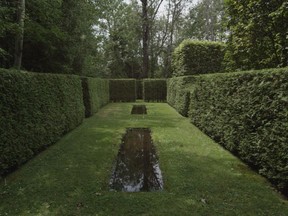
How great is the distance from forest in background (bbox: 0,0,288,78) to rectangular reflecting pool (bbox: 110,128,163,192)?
3.72 metres

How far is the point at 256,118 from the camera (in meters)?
4.58

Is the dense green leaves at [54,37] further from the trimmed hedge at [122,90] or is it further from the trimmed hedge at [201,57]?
the trimmed hedge at [122,90]

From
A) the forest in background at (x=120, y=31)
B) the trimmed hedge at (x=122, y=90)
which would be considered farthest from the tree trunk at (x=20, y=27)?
the trimmed hedge at (x=122, y=90)

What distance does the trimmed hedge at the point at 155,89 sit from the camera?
2152cm

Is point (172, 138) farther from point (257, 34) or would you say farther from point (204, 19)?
point (204, 19)

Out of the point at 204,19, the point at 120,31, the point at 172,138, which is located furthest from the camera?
the point at 204,19

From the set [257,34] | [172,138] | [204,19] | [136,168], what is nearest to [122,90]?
[172,138]

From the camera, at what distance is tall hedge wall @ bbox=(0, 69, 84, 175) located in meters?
4.41

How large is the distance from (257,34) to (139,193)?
508 centimetres

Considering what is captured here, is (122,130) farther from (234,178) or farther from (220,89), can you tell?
(234,178)

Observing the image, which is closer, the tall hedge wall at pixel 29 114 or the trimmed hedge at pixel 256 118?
the trimmed hedge at pixel 256 118

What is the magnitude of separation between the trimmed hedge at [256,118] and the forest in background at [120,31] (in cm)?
128

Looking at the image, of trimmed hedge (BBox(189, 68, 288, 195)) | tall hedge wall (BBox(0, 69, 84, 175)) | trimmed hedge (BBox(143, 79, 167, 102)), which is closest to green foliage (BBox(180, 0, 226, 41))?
trimmed hedge (BBox(143, 79, 167, 102))

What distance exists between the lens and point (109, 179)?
14.4ft
